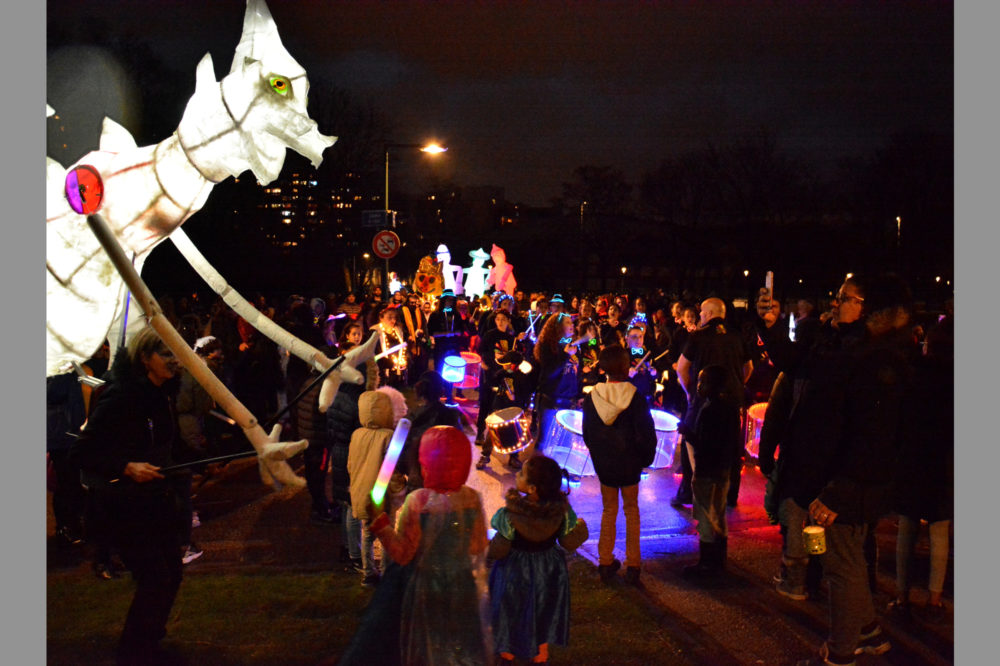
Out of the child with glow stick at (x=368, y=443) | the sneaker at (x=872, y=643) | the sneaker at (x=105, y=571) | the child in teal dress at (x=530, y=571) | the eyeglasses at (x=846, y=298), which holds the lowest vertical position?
the sneaker at (x=872, y=643)

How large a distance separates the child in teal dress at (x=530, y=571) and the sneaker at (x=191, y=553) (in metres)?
3.25

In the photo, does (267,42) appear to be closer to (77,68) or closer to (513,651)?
(77,68)

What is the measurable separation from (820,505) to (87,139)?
480 cm

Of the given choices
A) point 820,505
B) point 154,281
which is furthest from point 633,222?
point 820,505

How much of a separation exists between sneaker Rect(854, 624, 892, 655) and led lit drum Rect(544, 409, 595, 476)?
2.77 metres

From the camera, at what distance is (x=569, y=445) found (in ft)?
23.1

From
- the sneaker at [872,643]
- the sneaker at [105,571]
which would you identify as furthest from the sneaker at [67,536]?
the sneaker at [872,643]

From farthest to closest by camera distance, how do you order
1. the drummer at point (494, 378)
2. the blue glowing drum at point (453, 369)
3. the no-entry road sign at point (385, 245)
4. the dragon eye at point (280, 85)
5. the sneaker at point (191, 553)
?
the no-entry road sign at point (385, 245)
the blue glowing drum at point (453, 369)
the drummer at point (494, 378)
the sneaker at point (191, 553)
the dragon eye at point (280, 85)

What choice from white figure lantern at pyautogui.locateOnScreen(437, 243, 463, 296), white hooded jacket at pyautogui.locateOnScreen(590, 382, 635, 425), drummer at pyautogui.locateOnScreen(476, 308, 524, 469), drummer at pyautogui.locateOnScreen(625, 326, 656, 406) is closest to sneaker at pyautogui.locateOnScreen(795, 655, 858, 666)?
white hooded jacket at pyautogui.locateOnScreen(590, 382, 635, 425)

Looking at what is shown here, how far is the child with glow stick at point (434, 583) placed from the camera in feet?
11.0

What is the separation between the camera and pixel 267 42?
4.19m

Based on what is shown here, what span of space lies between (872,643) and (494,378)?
18.6ft

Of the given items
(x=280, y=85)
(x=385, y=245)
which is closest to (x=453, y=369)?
(x=385, y=245)

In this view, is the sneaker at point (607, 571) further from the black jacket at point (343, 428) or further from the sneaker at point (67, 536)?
the sneaker at point (67, 536)
